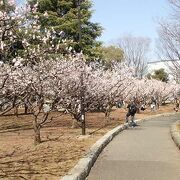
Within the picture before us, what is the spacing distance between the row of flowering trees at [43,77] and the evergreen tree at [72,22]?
2855 mm

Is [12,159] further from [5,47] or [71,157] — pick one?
[5,47]

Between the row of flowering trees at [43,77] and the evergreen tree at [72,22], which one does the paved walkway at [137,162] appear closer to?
the row of flowering trees at [43,77]

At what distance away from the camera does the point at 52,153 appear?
14.0 m

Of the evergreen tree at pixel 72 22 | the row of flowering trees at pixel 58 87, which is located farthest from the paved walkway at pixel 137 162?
the evergreen tree at pixel 72 22

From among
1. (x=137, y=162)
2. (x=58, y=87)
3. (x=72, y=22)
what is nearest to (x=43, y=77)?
(x=58, y=87)

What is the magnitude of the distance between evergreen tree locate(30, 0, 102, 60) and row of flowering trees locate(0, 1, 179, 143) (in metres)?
2.86

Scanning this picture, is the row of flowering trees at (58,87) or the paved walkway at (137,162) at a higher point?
the row of flowering trees at (58,87)

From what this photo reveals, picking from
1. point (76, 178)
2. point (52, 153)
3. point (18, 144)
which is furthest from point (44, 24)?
point (76, 178)

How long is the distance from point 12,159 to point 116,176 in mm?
4071

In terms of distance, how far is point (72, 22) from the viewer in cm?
4041

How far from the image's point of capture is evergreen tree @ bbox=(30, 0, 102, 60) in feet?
131

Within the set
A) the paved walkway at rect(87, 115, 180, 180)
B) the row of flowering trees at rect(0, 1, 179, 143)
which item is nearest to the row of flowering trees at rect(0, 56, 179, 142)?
the row of flowering trees at rect(0, 1, 179, 143)

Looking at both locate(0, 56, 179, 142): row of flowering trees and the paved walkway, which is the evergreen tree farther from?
the paved walkway

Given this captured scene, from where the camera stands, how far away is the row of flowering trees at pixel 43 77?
7.61 meters
